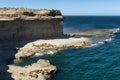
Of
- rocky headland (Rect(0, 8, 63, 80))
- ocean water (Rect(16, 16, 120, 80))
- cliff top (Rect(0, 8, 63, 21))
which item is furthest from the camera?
cliff top (Rect(0, 8, 63, 21))

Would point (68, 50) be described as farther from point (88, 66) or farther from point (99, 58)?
point (88, 66)

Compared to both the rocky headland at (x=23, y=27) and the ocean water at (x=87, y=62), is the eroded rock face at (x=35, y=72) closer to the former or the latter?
the ocean water at (x=87, y=62)

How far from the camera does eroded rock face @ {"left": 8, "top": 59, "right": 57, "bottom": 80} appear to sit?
46125 millimetres

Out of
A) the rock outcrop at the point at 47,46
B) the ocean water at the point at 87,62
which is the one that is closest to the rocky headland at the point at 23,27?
the rock outcrop at the point at 47,46

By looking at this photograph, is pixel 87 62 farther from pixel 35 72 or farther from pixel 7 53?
pixel 7 53

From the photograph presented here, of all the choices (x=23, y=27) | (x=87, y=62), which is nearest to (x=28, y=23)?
(x=23, y=27)

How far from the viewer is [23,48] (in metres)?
70.1

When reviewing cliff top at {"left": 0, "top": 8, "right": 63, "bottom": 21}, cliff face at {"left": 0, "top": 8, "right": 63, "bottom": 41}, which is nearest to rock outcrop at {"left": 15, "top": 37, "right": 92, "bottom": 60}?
cliff face at {"left": 0, "top": 8, "right": 63, "bottom": 41}

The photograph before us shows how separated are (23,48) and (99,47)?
22290 mm

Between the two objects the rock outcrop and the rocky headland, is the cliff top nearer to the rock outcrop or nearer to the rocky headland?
the rocky headland

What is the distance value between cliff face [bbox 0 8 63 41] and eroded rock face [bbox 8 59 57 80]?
22397mm

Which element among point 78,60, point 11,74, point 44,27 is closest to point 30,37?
point 44,27

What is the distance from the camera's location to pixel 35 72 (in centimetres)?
4862

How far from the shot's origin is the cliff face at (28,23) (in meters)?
71.6
